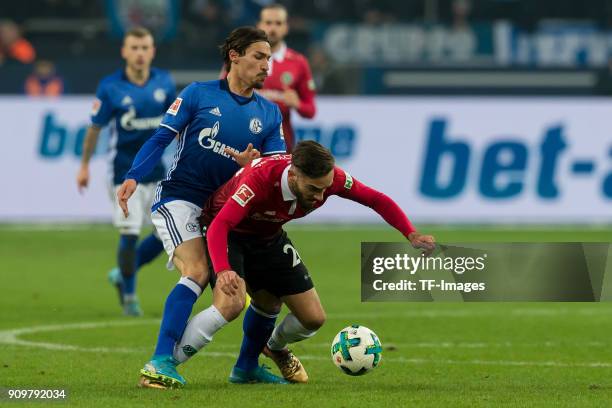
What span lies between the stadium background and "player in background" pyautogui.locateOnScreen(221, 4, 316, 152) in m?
1.67

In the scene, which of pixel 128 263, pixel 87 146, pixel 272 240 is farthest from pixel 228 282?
pixel 87 146

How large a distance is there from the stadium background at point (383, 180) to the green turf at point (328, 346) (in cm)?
3

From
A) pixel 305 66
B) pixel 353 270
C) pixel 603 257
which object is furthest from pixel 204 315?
pixel 353 270

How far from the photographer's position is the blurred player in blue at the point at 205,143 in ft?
25.5

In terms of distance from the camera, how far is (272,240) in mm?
7812

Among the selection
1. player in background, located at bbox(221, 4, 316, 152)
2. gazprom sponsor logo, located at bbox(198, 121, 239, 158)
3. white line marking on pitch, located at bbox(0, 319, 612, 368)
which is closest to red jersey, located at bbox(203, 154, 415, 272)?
gazprom sponsor logo, located at bbox(198, 121, 239, 158)

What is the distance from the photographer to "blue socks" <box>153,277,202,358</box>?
7488 mm

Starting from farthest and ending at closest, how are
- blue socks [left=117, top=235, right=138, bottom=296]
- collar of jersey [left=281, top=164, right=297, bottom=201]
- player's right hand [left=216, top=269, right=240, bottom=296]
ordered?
blue socks [left=117, top=235, right=138, bottom=296] < collar of jersey [left=281, top=164, right=297, bottom=201] < player's right hand [left=216, top=269, right=240, bottom=296]

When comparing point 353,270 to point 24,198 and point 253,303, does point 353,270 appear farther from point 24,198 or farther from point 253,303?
point 253,303

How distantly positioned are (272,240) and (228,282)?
2.75 ft

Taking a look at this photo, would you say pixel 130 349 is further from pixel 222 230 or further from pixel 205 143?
pixel 222 230

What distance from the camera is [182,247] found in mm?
7785

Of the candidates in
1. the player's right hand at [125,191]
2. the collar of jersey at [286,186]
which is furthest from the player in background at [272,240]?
the player's right hand at [125,191]

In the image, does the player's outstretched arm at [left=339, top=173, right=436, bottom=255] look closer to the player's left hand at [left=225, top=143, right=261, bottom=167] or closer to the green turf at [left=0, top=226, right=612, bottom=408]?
the player's left hand at [left=225, top=143, right=261, bottom=167]
